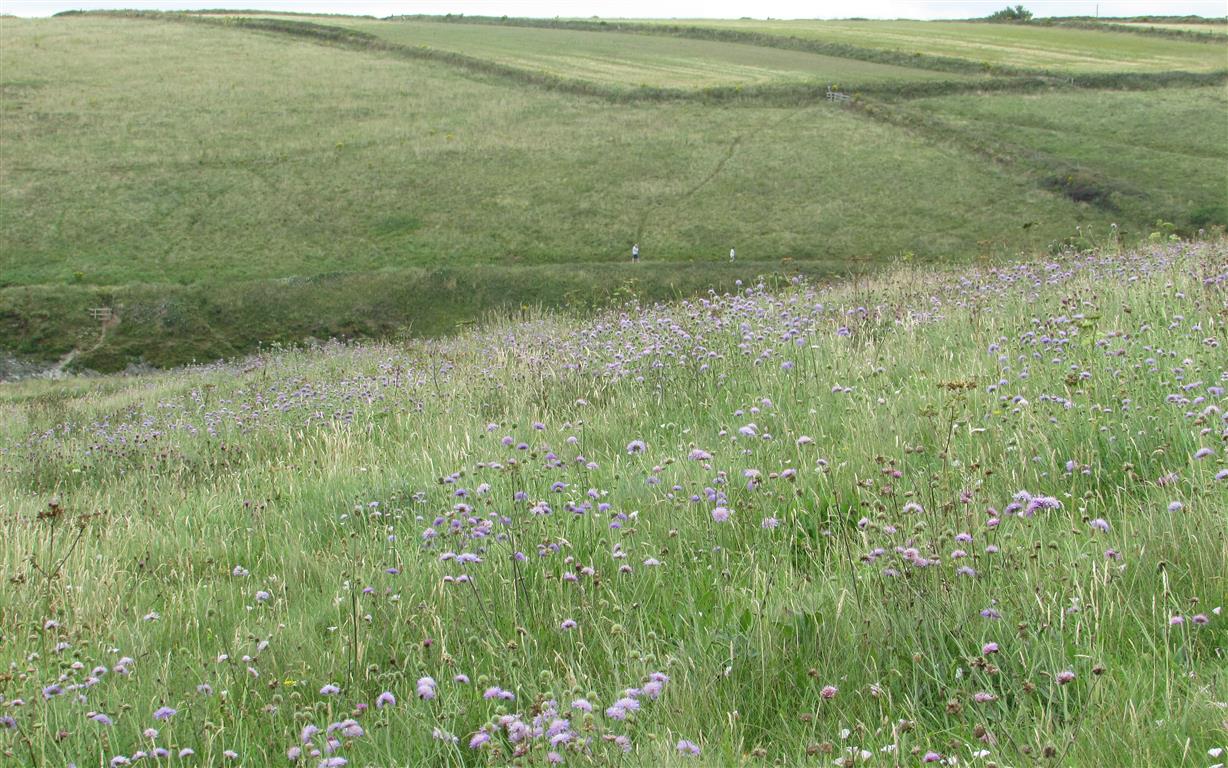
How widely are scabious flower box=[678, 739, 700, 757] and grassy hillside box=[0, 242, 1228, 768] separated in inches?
0.5

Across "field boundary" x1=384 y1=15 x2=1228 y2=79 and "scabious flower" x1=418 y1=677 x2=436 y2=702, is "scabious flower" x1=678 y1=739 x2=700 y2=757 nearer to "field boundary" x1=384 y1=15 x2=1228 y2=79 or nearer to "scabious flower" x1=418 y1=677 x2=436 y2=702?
"scabious flower" x1=418 y1=677 x2=436 y2=702

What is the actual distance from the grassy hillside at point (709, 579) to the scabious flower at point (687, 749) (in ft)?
0.04

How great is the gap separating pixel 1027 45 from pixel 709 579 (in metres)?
80.5

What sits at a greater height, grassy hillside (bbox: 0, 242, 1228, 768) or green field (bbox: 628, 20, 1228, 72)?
green field (bbox: 628, 20, 1228, 72)

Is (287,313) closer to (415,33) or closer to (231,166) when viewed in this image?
(231,166)

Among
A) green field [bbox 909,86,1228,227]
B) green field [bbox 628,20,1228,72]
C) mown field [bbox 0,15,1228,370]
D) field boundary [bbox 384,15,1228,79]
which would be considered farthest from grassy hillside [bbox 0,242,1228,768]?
green field [bbox 628,20,1228,72]

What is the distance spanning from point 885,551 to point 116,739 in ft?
8.78

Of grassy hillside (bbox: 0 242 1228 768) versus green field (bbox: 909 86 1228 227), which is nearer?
grassy hillside (bbox: 0 242 1228 768)

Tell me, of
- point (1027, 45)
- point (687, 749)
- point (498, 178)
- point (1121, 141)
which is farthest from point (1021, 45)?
point (687, 749)

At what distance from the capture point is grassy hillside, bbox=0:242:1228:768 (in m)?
2.86

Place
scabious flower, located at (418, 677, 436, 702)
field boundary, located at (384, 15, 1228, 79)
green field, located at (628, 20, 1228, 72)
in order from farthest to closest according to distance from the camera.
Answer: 1. green field, located at (628, 20, 1228, 72)
2. field boundary, located at (384, 15, 1228, 79)
3. scabious flower, located at (418, 677, 436, 702)

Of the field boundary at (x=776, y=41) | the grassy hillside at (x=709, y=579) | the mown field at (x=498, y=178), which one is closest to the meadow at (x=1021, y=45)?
the field boundary at (x=776, y=41)

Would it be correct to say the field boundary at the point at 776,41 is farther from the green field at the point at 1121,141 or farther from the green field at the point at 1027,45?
the green field at the point at 1121,141

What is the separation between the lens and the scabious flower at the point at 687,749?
2441mm
